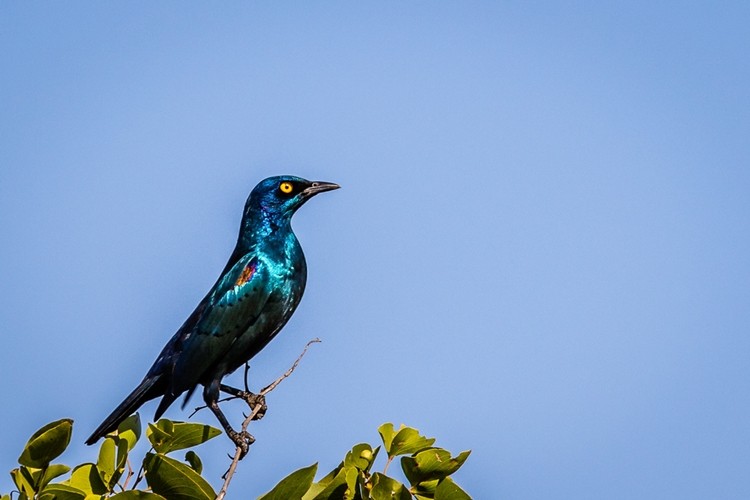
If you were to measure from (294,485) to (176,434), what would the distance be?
66 centimetres

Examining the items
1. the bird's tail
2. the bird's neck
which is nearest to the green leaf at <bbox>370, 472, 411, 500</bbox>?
the bird's tail

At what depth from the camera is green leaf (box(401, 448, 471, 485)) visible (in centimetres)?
407

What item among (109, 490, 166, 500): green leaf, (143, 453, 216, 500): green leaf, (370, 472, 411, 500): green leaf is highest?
(370, 472, 411, 500): green leaf

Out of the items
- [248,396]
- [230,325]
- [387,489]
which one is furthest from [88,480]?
[230,325]

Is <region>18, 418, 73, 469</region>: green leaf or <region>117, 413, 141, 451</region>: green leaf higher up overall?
<region>117, 413, 141, 451</region>: green leaf

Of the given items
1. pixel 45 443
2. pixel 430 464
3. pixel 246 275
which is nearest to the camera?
pixel 45 443

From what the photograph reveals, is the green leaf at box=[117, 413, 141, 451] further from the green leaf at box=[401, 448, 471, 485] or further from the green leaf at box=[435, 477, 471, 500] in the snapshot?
the green leaf at box=[435, 477, 471, 500]

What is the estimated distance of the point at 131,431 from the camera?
440 cm

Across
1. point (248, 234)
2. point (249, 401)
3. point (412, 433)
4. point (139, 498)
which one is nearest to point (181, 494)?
point (139, 498)

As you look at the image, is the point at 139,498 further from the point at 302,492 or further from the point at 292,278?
the point at 292,278

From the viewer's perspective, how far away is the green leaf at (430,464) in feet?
13.4

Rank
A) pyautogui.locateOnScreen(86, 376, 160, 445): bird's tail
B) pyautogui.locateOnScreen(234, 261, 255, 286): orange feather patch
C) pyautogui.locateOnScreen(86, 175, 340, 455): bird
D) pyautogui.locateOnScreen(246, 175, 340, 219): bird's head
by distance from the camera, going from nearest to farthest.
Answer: pyautogui.locateOnScreen(86, 376, 160, 445): bird's tail < pyautogui.locateOnScreen(86, 175, 340, 455): bird < pyautogui.locateOnScreen(234, 261, 255, 286): orange feather patch < pyautogui.locateOnScreen(246, 175, 340, 219): bird's head

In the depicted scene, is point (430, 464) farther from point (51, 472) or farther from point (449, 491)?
point (51, 472)

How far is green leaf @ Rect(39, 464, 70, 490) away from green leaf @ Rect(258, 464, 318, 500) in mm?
788
